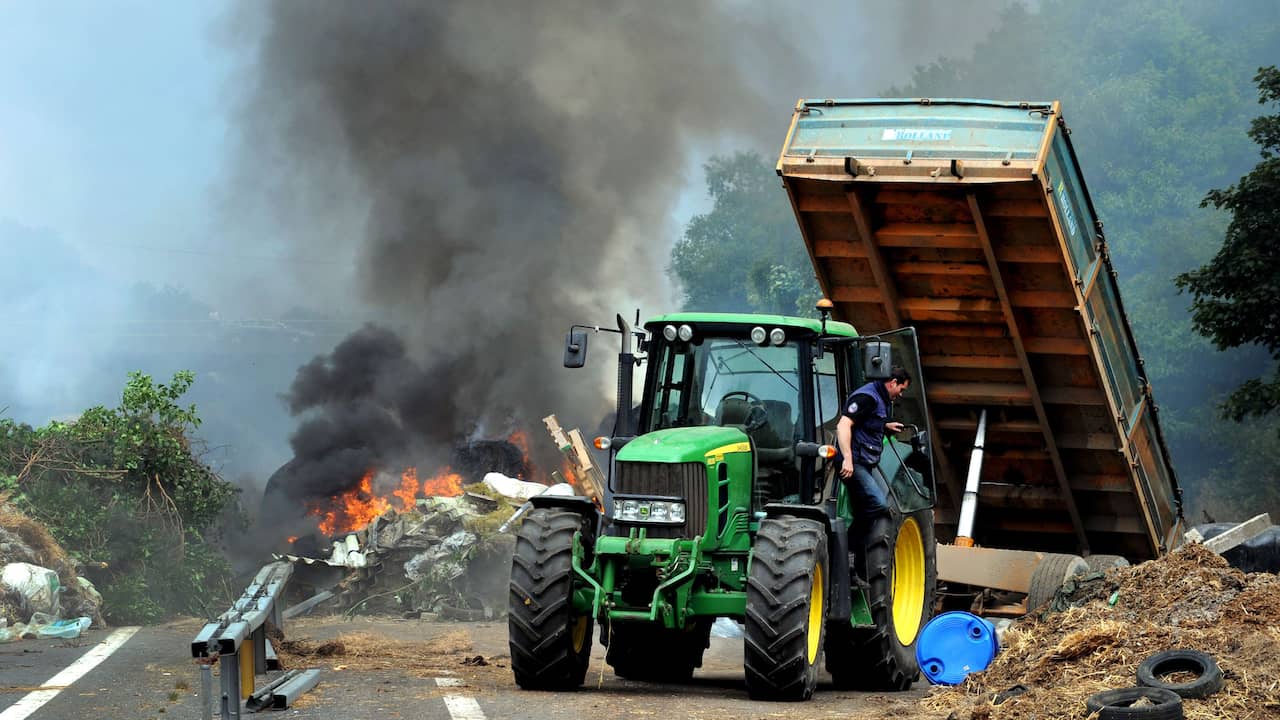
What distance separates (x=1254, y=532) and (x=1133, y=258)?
24.3 metres

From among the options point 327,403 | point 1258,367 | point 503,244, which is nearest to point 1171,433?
point 1258,367

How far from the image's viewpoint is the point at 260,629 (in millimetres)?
7773

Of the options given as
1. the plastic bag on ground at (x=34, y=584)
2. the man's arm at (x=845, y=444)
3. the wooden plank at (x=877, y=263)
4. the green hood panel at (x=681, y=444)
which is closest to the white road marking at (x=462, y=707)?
the green hood panel at (x=681, y=444)

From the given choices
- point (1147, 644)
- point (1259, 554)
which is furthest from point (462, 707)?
point (1259, 554)

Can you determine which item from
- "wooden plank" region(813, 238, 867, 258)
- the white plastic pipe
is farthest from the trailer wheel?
"wooden plank" region(813, 238, 867, 258)

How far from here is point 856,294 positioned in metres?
11.5

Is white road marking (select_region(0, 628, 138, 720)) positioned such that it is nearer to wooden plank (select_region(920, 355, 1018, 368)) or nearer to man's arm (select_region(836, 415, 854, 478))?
man's arm (select_region(836, 415, 854, 478))

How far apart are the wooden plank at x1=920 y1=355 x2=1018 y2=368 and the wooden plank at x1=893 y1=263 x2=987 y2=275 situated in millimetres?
869

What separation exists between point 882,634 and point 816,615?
3.20 ft

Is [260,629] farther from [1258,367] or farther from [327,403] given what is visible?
[1258,367]

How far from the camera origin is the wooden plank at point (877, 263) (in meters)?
10.6

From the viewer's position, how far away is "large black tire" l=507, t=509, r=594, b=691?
26.3ft

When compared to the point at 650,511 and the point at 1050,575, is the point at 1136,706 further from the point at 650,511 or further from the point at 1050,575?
the point at 1050,575

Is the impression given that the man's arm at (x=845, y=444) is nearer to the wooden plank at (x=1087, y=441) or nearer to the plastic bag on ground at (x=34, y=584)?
the wooden plank at (x=1087, y=441)
